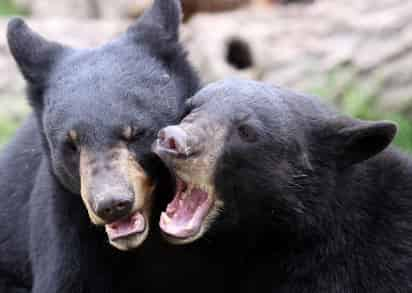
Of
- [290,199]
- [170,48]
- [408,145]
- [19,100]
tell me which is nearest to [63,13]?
[19,100]

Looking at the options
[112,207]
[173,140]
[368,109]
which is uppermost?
[173,140]

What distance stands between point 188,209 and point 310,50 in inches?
234

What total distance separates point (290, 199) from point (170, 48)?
1.39 metres

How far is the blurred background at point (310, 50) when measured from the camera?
1093 cm

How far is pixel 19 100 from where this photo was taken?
12.1 meters

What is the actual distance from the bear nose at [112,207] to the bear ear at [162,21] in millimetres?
1523

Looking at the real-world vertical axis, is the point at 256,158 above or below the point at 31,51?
above

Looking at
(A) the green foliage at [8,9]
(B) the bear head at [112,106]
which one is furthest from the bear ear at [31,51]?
(A) the green foliage at [8,9]

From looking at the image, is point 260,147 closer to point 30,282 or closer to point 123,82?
point 123,82

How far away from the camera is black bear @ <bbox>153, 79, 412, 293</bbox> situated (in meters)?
5.78

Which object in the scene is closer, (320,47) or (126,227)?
(126,227)

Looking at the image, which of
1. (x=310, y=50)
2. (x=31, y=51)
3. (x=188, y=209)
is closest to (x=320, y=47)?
(x=310, y=50)

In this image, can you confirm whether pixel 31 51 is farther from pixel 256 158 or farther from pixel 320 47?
pixel 320 47

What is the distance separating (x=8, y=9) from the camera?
18.1 metres
